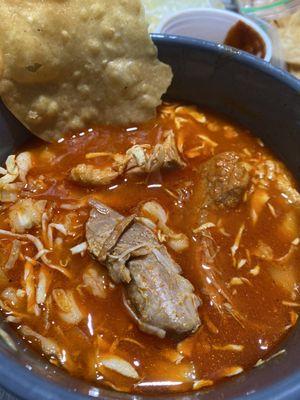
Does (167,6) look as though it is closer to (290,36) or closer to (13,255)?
(290,36)

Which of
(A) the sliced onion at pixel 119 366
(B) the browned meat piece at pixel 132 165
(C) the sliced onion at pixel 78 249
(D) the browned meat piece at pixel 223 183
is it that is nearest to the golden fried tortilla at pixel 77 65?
(B) the browned meat piece at pixel 132 165

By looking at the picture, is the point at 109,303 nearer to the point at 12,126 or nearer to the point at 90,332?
the point at 90,332

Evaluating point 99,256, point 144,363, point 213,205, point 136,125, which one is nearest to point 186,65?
point 136,125

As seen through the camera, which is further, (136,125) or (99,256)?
(136,125)

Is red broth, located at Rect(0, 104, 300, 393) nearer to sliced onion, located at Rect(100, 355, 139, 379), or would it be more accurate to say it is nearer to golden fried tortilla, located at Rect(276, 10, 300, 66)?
sliced onion, located at Rect(100, 355, 139, 379)

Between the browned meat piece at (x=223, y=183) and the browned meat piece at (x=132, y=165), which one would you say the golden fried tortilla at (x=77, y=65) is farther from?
the browned meat piece at (x=223, y=183)

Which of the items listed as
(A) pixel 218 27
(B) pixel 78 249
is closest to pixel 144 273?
(B) pixel 78 249
